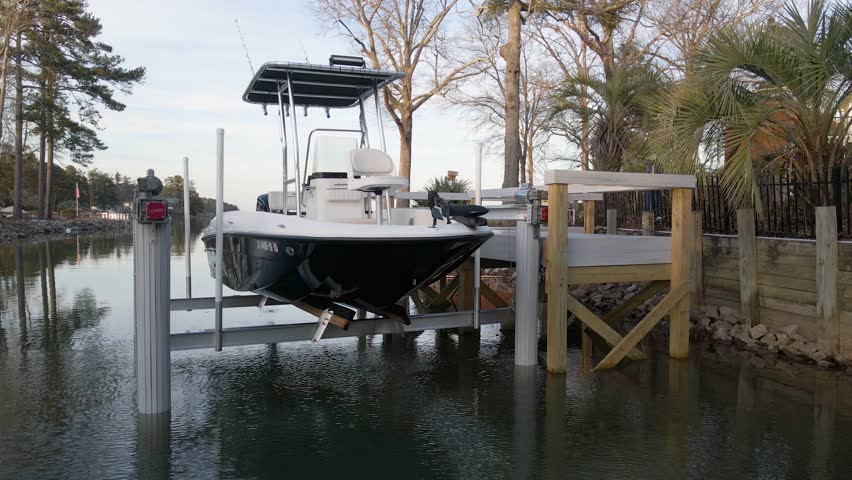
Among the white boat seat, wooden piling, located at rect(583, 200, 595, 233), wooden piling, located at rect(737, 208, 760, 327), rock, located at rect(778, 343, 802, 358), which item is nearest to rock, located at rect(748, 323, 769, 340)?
wooden piling, located at rect(737, 208, 760, 327)

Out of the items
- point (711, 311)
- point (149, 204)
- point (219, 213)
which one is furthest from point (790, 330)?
point (149, 204)

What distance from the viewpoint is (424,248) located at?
19.6 feet

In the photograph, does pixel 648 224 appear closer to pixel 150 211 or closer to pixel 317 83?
pixel 317 83

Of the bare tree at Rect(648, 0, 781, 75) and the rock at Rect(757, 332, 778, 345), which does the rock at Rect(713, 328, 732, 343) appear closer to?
the rock at Rect(757, 332, 778, 345)

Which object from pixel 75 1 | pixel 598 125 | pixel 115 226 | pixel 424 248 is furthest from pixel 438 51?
pixel 115 226

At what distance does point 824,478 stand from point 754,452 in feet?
1.69

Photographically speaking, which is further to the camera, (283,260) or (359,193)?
(359,193)

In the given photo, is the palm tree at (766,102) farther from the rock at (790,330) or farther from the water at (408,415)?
the water at (408,415)

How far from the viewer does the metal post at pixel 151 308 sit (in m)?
5.10

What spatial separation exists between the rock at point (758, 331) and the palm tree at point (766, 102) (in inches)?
55.5

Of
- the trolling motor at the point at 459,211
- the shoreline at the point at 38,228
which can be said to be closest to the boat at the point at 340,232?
the trolling motor at the point at 459,211

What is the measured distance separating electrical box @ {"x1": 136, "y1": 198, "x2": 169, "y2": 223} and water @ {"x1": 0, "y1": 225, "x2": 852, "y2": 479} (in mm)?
1586

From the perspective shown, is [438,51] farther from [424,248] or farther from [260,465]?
[260,465]

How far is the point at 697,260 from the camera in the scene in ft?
29.9
